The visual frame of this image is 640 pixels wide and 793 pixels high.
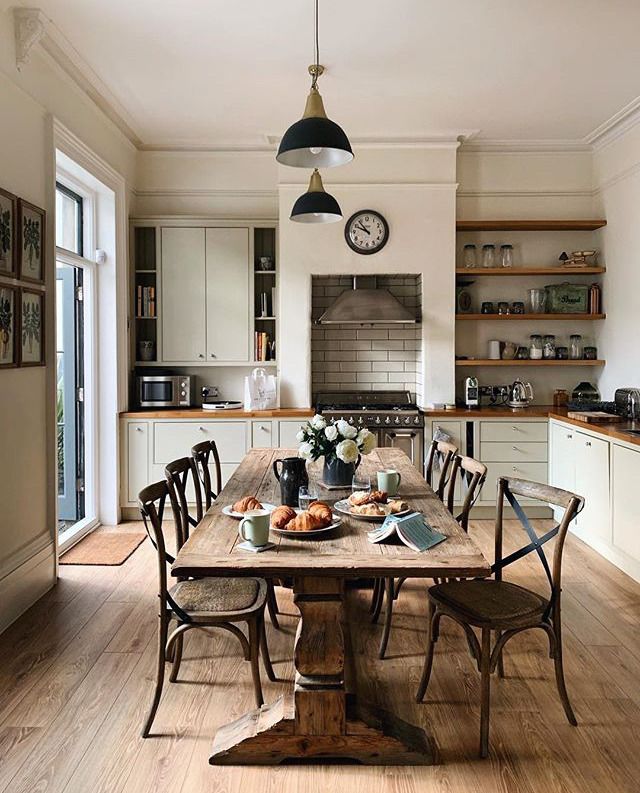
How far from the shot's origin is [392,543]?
2.25 metres

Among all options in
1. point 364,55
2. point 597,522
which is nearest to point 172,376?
point 364,55

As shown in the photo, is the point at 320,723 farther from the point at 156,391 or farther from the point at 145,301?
the point at 145,301

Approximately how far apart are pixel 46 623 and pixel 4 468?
795mm

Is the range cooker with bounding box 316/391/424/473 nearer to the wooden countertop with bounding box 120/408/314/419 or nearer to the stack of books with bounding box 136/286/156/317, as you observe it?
the wooden countertop with bounding box 120/408/314/419

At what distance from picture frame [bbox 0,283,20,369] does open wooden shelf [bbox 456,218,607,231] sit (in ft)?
11.9

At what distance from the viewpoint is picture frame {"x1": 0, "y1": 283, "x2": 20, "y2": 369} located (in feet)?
11.1

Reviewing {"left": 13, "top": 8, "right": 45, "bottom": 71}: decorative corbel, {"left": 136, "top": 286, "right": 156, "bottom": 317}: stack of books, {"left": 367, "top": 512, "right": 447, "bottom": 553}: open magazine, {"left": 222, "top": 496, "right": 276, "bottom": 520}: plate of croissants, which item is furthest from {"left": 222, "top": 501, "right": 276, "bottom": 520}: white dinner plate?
{"left": 136, "top": 286, "right": 156, "bottom": 317}: stack of books

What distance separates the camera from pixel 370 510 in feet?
8.38

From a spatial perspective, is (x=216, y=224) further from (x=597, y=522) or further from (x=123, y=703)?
(x=123, y=703)

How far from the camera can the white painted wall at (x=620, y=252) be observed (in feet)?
16.9

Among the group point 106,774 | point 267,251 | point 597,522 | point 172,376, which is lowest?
point 106,774

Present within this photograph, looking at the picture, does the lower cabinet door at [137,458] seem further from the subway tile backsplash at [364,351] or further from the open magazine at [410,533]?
the open magazine at [410,533]

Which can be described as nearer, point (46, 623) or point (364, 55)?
point (46, 623)

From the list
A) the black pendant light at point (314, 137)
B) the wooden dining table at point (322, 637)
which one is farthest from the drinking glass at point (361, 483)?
the black pendant light at point (314, 137)
